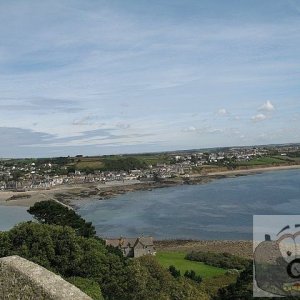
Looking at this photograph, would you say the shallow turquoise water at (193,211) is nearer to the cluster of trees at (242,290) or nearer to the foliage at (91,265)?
the foliage at (91,265)

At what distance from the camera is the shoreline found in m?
73.1

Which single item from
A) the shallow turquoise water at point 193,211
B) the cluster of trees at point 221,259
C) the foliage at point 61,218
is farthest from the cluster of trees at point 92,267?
the shallow turquoise water at point 193,211

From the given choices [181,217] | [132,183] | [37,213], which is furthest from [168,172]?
[37,213]

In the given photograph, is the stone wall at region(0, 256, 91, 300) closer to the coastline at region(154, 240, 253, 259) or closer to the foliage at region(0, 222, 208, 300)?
the foliage at region(0, 222, 208, 300)

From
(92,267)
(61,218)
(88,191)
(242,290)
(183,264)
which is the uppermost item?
(61,218)

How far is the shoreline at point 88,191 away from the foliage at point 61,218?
124 ft

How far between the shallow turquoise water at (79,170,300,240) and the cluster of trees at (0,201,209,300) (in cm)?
2261

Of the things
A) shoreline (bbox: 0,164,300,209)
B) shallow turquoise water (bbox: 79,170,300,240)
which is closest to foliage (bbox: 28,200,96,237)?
shallow turquoise water (bbox: 79,170,300,240)

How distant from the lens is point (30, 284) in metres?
5.30

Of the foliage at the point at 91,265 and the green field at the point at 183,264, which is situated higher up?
the foliage at the point at 91,265

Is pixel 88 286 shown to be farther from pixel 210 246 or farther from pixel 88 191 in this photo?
pixel 88 191

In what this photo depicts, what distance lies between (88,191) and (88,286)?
7158 cm

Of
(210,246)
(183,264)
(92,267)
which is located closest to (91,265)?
(92,267)

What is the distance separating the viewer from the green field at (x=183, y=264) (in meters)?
25.8
